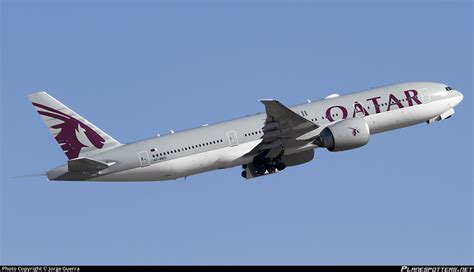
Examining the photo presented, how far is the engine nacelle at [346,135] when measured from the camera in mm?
79250

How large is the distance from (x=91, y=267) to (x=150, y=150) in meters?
20.5

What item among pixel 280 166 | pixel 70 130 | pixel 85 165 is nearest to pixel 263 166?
pixel 280 166

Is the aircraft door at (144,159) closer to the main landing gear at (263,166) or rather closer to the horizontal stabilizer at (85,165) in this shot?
the horizontal stabilizer at (85,165)

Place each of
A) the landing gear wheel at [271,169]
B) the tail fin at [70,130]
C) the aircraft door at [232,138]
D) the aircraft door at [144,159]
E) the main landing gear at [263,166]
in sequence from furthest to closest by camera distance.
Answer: the landing gear wheel at [271,169]
the main landing gear at [263,166]
the aircraft door at [232,138]
the tail fin at [70,130]
the aircraft door at [144,159]

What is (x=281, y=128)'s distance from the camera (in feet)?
259

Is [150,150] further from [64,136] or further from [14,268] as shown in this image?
[14,268]

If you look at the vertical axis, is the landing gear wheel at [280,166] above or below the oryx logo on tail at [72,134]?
below

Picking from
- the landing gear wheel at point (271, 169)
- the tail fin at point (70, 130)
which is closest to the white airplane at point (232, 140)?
the tail fin at point (70, 130)

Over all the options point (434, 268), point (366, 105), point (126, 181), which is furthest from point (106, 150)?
point (434, 268)

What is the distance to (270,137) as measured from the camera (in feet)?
260

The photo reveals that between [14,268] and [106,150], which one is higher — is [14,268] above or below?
below

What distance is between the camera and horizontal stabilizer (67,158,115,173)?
75.2 m

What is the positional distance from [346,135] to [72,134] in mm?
21442

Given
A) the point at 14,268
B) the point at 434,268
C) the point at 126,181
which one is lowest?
the point at 434,268
